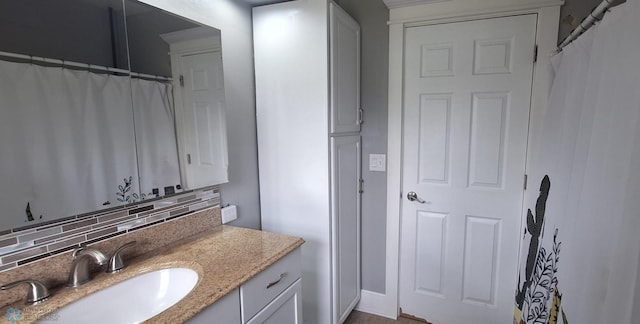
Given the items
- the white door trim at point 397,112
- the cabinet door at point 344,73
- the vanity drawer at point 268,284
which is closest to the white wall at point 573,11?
the white door trim at point 397,112

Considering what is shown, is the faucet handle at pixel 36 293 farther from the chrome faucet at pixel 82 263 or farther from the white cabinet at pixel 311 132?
the white cabinet at pixel 311 132

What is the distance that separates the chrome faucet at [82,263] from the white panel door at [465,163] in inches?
70.0

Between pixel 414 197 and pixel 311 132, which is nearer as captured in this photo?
pixel 311 132

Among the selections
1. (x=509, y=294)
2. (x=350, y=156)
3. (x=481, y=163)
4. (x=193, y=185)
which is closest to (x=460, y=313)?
(x=509, y=294)

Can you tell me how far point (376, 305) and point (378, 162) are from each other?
108cm

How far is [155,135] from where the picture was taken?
133 cm

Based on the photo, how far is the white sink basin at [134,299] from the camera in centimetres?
96

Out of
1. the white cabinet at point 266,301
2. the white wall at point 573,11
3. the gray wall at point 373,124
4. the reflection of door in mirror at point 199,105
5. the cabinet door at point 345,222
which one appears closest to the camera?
the white cabinet at point 266,301

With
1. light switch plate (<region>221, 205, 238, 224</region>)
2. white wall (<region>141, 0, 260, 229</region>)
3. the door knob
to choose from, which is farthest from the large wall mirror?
the door knob

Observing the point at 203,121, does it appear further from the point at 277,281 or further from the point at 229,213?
the point at 277,281

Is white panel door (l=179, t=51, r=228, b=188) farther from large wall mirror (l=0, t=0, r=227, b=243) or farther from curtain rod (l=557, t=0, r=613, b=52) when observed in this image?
curtain rod (l=557, t=0, r=613, b=52)

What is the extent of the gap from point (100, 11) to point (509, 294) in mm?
2629

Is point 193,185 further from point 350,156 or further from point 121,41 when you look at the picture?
point 350,156

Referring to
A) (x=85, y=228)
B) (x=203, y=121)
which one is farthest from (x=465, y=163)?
(x=85, y=228)
